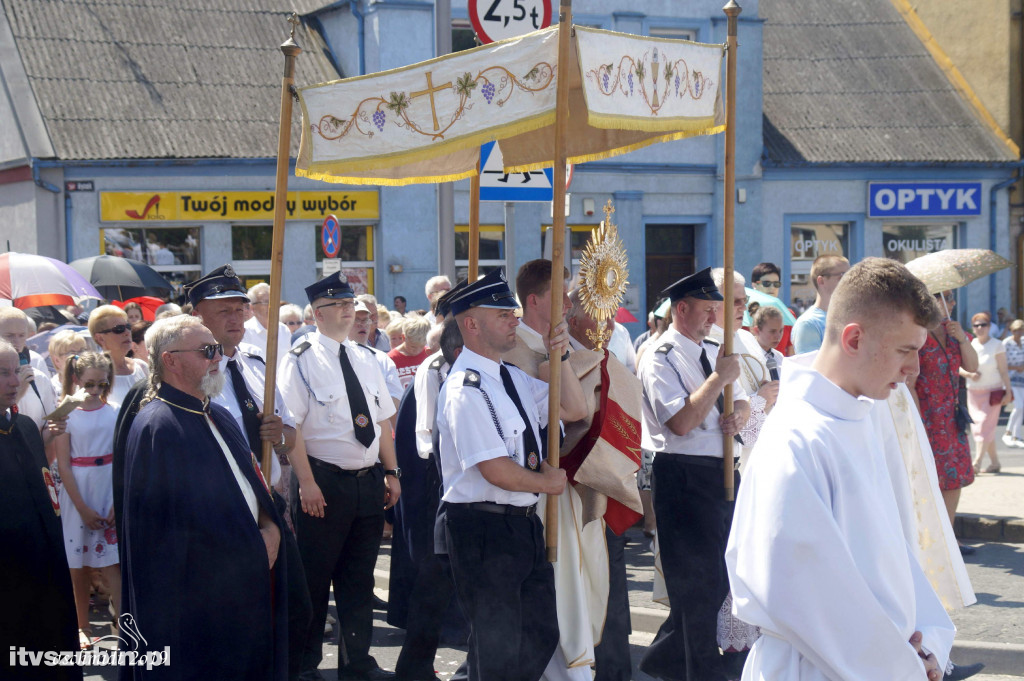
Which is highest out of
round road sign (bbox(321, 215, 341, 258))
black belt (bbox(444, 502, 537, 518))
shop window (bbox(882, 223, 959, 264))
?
shop window (bbox(882, 223, 959, 264))

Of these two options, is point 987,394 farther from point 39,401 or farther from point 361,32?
point 361,32

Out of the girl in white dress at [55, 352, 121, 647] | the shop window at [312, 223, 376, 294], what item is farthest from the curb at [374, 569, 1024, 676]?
the shop window at [312, 223, 376, 294]

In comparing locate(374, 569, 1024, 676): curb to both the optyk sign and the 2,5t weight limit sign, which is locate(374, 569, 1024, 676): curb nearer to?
the 2,5t weight limit sign

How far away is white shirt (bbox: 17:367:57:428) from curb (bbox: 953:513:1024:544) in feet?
22.0

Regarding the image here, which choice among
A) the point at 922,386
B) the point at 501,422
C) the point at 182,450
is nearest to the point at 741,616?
the point at 501,422

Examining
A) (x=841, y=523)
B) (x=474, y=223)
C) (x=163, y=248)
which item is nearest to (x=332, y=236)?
(x=163, y=248)

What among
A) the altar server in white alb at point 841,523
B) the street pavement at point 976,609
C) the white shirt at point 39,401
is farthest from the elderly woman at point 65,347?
the altar server in white alb at point 841,523

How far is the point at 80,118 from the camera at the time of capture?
20297 millimetres

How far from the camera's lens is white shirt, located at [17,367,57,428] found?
21.8ft

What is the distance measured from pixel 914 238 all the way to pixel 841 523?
24.1 m

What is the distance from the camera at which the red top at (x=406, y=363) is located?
919 cm

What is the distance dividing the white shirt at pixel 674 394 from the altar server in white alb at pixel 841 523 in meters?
2.86

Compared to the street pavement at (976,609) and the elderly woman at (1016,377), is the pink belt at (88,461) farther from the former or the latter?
the elderly woman at (1016,377)

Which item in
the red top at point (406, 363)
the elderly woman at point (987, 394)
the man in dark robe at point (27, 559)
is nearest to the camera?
the man in dark robe at point (27, 559)
